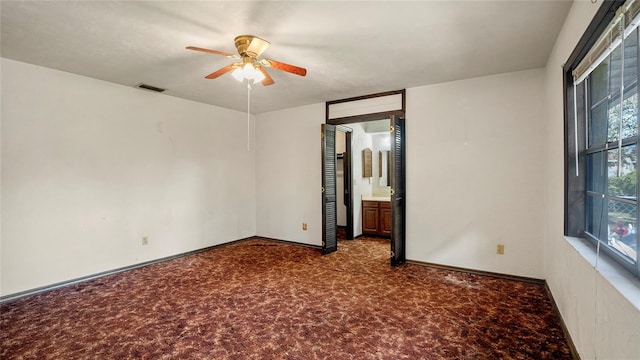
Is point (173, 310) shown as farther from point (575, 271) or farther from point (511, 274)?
point (511, 274)

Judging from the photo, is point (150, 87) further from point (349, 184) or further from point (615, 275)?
point (615, 275)

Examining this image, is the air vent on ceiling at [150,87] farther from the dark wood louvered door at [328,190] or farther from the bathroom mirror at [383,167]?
the bathroom mirror at [383,167]

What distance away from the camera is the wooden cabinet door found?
575 cm

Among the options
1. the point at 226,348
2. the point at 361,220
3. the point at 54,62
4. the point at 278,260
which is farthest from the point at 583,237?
the point at 54,62

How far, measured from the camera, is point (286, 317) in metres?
2.56

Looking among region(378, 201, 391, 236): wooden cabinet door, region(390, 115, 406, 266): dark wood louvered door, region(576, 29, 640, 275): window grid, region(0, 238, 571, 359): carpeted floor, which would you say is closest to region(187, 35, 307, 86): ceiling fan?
region(390, 115, 406, 266): dark wood louvered door

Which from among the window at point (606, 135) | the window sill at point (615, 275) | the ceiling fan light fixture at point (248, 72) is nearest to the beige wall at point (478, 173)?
the window at point (606, 135)

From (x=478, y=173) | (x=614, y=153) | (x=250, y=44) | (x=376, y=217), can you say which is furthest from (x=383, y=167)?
(x=614, y=153)

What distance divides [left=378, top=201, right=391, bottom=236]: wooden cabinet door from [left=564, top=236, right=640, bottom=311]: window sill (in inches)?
151

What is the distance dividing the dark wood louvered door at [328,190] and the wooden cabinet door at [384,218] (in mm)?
1397

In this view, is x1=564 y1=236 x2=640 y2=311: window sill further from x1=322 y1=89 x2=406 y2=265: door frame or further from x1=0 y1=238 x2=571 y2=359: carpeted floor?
x1=322 y1=89 x2=406 y2=265: door frame

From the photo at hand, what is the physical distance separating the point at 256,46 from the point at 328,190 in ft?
8.68

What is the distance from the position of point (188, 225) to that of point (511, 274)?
4522mm

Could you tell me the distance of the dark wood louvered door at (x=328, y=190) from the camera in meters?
4.54
